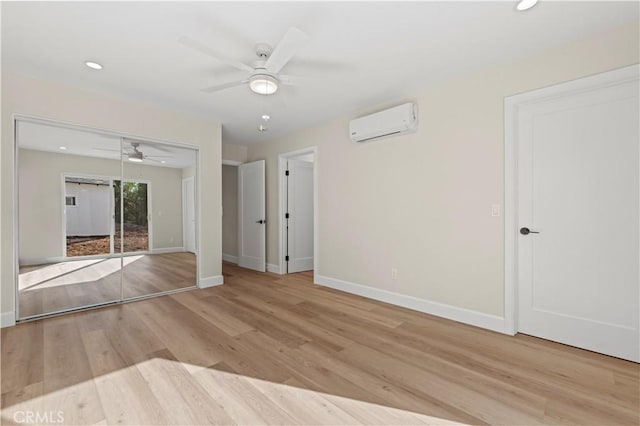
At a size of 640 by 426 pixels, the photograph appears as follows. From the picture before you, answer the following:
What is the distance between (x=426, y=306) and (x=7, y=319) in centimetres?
444

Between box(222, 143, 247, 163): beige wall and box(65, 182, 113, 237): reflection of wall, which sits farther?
box(222, 143, 247, 163): beige wall

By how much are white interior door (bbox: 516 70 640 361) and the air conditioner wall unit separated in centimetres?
108

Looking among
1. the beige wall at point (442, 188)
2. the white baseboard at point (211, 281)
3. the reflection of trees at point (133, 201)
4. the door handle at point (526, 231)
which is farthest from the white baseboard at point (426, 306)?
the reflection of trees at point (133, 201)

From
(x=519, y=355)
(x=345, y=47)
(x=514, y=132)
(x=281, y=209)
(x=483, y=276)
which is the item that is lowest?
(x=519, y=355)

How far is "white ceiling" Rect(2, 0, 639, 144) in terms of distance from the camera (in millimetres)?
1917

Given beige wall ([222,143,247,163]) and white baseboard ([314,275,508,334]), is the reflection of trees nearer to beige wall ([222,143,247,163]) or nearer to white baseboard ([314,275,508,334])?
beige wall ([222,143,247,163])

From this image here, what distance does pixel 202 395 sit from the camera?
68.0 inches

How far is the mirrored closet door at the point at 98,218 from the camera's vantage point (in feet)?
9.85

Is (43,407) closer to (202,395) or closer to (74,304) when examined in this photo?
(202,395)

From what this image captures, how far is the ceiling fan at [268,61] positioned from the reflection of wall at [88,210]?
217 cm

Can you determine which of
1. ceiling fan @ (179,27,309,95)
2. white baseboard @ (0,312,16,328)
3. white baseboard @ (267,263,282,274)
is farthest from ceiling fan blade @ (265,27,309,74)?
white baseboard @ (267,263,282,274)

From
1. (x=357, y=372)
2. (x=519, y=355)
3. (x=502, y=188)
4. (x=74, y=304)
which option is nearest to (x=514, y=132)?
(x=502, y=188)

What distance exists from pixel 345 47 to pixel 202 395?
2822 millimetres

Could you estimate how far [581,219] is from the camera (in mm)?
2354
